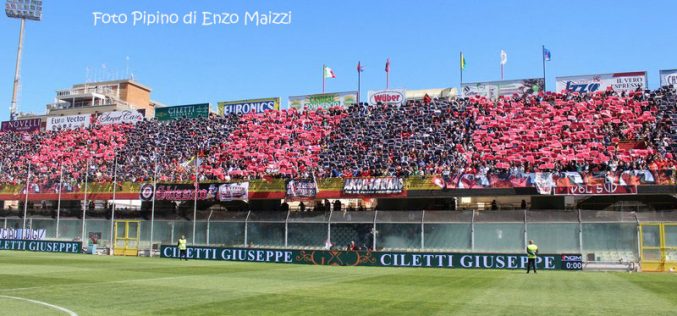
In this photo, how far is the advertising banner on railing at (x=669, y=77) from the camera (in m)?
48.8

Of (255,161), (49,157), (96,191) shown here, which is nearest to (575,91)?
(255,161)

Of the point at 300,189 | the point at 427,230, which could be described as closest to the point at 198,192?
the point at 300,189

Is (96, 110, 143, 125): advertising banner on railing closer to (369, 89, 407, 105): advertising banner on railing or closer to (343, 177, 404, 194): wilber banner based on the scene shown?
(369, 89, 407, 105): advertising banner on railing

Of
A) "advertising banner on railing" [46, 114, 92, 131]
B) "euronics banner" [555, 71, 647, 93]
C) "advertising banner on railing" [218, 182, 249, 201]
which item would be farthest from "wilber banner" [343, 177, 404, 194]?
"advertising banner on railing" [46, 114, 92, 131]

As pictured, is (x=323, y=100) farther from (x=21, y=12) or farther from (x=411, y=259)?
(x=21, y=12)

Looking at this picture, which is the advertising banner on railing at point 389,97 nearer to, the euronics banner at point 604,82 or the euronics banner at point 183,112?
the euronics banner at point 604,82

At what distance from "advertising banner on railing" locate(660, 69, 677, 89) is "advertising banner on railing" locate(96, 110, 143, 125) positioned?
163 feet


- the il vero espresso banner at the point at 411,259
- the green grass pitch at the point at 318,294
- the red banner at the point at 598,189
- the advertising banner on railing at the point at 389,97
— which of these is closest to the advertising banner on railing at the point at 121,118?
the advertising banner on railing at the point at 389,97

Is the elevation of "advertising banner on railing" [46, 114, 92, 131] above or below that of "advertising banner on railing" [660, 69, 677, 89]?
below

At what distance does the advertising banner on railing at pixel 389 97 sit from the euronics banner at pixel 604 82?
13.5 m

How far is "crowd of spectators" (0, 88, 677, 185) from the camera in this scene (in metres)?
43.9

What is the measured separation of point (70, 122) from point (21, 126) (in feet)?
20.6

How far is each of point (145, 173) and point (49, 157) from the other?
1504 centimetres

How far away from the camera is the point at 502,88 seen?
5491 centimetres
